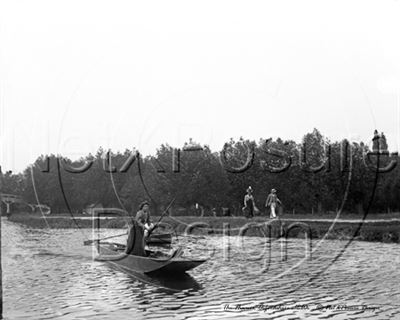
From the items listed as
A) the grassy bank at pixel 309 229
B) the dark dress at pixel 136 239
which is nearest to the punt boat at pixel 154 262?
the dark dress at pixel 136 239

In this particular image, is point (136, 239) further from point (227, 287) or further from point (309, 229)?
point (309, 229)

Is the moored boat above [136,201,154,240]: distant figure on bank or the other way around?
the other way around

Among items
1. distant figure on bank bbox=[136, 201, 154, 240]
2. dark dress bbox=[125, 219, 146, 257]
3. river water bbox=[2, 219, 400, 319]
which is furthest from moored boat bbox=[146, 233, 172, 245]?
dark dress bbox=[125, 219, 146, 257]

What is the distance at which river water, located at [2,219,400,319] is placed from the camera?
1556 cm

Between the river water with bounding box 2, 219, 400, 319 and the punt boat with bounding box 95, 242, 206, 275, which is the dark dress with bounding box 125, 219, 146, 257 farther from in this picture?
the river water with bounding box 2, 219, 400, 319

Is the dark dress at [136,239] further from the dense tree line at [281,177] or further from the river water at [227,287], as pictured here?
the dense tree line at [281,177]

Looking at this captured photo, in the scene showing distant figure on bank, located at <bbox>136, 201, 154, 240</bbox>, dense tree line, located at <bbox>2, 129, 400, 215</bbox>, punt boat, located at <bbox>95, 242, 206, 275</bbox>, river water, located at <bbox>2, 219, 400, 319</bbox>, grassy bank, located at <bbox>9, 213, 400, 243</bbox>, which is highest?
dense tree line, located at <bbox>2, 129, 400, 215</bbox>

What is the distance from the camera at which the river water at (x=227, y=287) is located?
51.1 feet

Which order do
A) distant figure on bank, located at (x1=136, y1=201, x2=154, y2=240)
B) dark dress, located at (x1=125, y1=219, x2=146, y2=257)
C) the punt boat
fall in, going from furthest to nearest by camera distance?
distant figure on bank, located at (x1=136, y1=201, x2=154, y2=240), dark dress, located at (x1=125, y1=219, x2=146, y2=257), the punt boat

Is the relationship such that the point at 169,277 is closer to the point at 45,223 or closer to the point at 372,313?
the point at 372,313

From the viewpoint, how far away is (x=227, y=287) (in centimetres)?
1902

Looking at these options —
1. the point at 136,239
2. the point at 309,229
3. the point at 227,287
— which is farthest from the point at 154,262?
the point at 309,229

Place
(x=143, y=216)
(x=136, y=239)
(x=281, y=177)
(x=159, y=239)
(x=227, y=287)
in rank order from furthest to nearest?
1. (x=281, y=177)
2. (x=159, y=239)
3. (x=143, y=216)
4. (x=136, y=239)
5. (x=227, y=287)

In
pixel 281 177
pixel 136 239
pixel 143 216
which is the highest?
pixel 281 177
